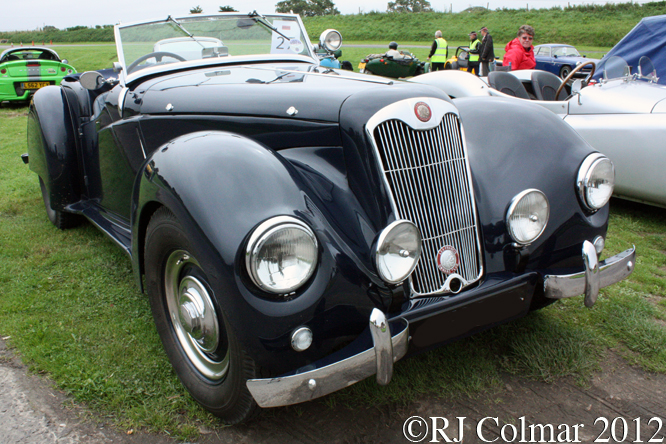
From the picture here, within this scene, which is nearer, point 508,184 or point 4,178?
point 508,184

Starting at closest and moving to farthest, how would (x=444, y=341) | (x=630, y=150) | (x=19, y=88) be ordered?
(x=444, y=341), (x=630, y=150), (x=19, y=88)

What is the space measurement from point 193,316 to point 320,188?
712 millimetres

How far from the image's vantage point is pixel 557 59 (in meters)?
Result: 16.7

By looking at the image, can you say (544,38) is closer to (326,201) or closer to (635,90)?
(635,90)

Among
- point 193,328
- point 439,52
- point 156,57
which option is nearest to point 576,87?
point 156,57

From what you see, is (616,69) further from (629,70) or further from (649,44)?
(649,44)

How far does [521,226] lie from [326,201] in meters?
0.86

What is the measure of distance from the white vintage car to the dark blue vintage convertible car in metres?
2.10

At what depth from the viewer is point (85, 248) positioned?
3828 mm

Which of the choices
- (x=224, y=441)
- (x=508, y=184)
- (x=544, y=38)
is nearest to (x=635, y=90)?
(x=508, y=184)

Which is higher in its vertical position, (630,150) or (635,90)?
(635,90)

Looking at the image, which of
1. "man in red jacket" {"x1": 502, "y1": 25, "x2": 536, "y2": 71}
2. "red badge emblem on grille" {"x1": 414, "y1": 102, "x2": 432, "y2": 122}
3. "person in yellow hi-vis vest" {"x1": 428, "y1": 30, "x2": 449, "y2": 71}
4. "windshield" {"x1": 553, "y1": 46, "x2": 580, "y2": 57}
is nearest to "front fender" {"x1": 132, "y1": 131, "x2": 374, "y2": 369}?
"red badge emblem on grille" {"x1": 414, "y1": 102, "x2": 432, "y2": 122}

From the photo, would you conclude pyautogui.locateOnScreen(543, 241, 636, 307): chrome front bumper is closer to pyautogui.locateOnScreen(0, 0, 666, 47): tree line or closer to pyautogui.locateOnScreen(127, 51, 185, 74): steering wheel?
pyautogui.locateOnScreen(127, 51, 185, 74): steering wheel

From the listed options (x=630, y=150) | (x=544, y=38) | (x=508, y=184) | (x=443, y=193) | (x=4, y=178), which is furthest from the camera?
(x=544, y=38)
